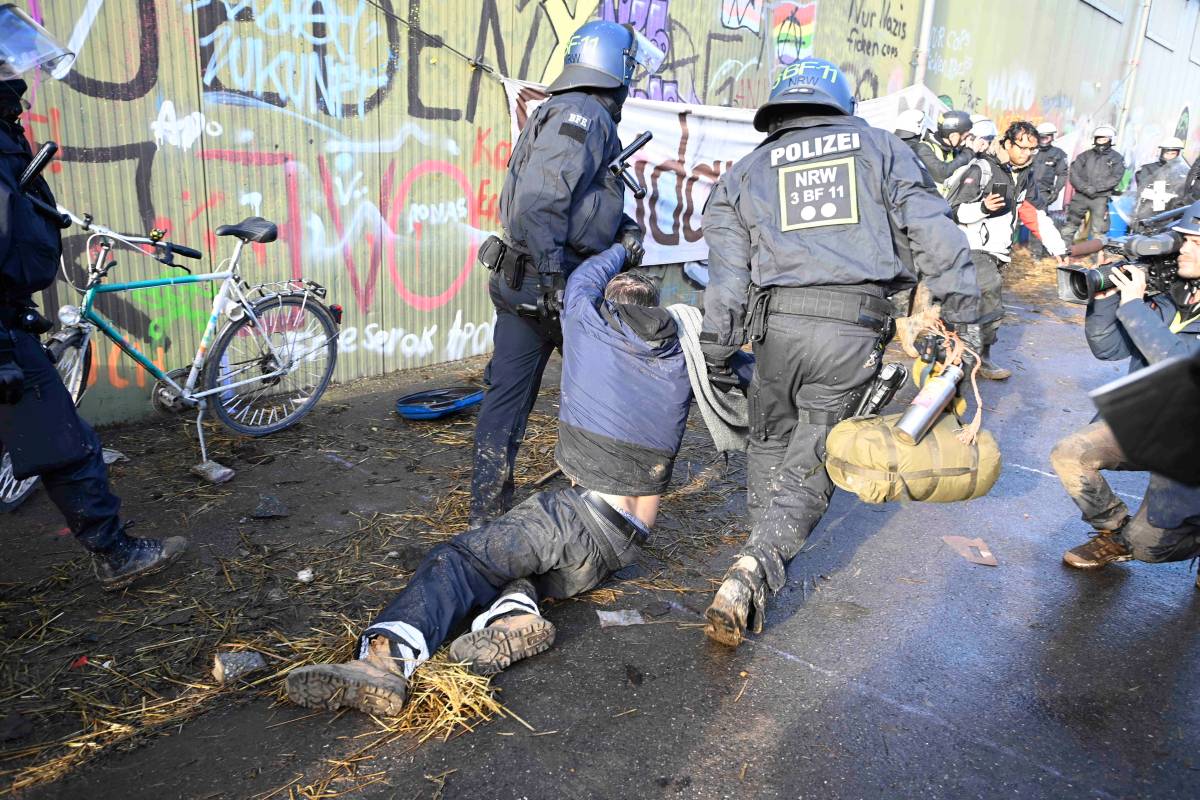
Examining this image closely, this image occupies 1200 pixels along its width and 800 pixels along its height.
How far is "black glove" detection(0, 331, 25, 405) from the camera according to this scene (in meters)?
3.00

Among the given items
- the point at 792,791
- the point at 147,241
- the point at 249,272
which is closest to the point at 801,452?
the point at 792,791

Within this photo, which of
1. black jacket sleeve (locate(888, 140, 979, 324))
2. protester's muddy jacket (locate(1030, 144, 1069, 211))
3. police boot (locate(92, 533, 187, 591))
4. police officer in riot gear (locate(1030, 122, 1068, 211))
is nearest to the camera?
black jacket sleeve (locate(888, 140, 979, 324))

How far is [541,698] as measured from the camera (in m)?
2.87

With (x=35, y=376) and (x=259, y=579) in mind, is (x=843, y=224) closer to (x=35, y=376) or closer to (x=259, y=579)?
(x=259, y=579)

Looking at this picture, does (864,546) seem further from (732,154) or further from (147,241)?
(732,154)

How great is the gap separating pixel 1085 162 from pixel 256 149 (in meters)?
13.7

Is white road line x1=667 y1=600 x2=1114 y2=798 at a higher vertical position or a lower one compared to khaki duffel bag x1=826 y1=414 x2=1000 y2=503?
lower

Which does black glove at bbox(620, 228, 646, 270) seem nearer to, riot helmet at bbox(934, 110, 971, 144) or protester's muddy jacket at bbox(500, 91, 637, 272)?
protester's muddy jacket at bbox(500, 91, 637, 272)

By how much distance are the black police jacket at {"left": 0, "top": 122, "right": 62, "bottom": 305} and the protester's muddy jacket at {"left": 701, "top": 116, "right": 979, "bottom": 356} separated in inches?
98.4

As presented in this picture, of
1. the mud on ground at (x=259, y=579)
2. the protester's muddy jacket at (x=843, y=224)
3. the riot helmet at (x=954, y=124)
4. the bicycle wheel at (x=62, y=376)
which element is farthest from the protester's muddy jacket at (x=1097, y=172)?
the bicycle wheel at (x=62, y=376)

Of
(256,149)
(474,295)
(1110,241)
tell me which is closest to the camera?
(1110,241)

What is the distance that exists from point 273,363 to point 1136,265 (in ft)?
14.6

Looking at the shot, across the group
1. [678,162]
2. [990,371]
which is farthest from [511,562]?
[678,162]

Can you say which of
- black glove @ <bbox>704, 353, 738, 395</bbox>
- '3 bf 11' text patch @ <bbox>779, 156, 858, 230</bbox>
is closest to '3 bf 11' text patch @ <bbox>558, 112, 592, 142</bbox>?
'3 bf 11' text patch @ <bbox>779, 156, 858, 230</bbox>
